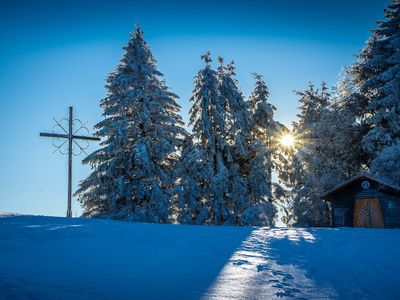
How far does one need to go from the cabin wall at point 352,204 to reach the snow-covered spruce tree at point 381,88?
1461 mm

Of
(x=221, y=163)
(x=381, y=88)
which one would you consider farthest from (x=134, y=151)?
(x=381, y=88)

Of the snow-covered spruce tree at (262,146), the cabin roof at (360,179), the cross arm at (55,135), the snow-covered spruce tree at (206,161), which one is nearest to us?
the cross arm at (55,135)

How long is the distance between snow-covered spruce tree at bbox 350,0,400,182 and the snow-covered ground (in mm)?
14624

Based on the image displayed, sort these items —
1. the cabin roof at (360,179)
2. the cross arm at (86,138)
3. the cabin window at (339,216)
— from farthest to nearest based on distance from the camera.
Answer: the cabin window at (339,216) → the cabin roof at (360,179) → the cross arm at (86,138)

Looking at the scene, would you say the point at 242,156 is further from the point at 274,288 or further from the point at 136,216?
the point at 274,288

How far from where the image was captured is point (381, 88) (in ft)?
68.3

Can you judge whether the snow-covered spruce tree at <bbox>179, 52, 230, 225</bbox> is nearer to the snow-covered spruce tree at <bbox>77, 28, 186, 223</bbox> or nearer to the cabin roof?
the snow-covered spruce tree at <bbox>77, 28, 186, 223</bbox>

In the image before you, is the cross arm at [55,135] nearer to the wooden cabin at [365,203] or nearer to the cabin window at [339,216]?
the wooden cabin at [365,203]

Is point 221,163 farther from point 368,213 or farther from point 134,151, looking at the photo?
point 368,213

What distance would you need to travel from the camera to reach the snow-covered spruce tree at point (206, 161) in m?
19.6

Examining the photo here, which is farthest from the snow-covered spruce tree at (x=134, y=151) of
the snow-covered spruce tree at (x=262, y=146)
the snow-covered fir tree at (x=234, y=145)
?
the snow-covered spruce tree at (x=262, y=146)

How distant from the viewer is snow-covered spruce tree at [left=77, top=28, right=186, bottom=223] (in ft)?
56.6

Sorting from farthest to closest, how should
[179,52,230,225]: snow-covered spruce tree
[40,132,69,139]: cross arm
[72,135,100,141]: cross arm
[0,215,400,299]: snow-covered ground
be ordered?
[179,52,230,225]: snow-covered spruce tree < [72,135,100,141]: cross arm < [40,132,69,139]: cross arm < [0,215,400,299]: snow-covered ground

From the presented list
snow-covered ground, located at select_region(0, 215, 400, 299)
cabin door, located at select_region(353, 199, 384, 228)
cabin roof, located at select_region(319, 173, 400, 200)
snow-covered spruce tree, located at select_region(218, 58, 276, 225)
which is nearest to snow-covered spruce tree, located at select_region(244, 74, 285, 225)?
snow-covered spruce tree, located at select_region(218, 58, 276, 225)
